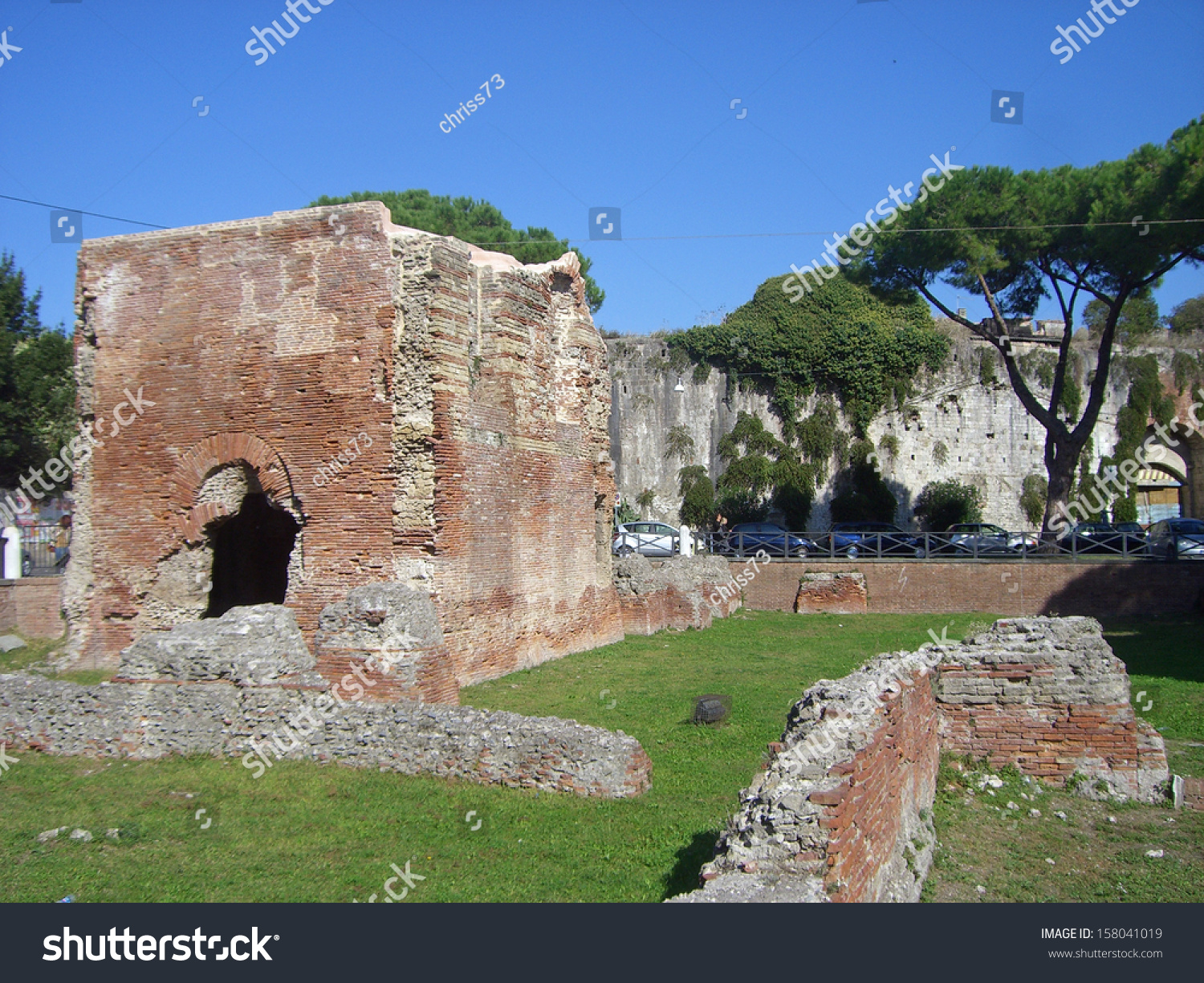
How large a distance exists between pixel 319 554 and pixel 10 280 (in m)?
15.9

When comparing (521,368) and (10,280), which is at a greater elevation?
(10,280)

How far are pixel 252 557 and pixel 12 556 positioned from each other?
7439 mm

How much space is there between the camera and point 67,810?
6.82 m

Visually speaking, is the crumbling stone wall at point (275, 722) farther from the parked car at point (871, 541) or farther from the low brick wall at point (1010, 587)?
the parked car at point (871, 541)

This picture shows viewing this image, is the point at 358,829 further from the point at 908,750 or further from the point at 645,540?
the point at 645,540

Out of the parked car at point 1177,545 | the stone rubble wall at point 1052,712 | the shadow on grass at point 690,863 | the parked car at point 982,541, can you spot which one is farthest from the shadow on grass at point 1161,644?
the shadow on grass at point 690,863

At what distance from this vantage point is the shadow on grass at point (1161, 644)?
12.7 m

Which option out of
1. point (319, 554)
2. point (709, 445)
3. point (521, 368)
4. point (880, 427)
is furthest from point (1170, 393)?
point (319, 554)

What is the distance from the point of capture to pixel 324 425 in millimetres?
10984

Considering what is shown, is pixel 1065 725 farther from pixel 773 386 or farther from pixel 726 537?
pixel 773 386

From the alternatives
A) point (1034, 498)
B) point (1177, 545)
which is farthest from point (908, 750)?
point (1034, 498)

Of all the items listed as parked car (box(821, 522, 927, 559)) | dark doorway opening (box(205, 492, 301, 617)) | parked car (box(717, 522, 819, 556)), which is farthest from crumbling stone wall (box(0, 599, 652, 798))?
parked car (box(717, 522, 819, 556))

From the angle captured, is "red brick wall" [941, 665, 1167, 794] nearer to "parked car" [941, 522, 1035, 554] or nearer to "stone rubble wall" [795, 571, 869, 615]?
"stone rubble wall" [795, 571, 869, 615]

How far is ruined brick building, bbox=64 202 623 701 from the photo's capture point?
10797mm
